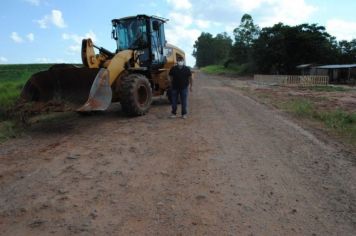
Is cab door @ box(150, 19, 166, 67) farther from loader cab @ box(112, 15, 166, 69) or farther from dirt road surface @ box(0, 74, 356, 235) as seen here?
dirt road surface @ box(0, 74, 356, 235)

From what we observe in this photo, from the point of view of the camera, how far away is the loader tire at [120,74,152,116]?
10375 mm

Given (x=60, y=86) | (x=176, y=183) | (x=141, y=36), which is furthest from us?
(x=141, y=36)

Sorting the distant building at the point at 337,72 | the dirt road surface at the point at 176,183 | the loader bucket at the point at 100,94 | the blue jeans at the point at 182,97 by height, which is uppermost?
the loader bucket at the point at 100,94

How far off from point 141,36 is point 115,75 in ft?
8.18

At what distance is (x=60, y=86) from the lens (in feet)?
33.4

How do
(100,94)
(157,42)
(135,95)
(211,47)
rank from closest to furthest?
(100,94)
(135,95)
(157,42)
(211,47)

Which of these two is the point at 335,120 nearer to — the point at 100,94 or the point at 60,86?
the point at 100,94

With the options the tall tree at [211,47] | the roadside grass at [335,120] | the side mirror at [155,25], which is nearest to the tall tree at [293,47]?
the roadside grass at [335,120]

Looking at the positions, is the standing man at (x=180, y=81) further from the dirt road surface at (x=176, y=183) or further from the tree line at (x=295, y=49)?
the tree line at (x=295, y=49)

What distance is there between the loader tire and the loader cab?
139cm

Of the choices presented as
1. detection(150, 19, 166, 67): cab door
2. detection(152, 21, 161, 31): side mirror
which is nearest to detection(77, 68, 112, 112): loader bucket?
detection(150, 19, 166, 67): cab door

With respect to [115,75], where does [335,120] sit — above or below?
below

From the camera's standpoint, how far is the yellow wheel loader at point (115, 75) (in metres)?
9.50

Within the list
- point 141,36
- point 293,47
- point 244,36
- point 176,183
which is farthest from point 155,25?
point 244,36
